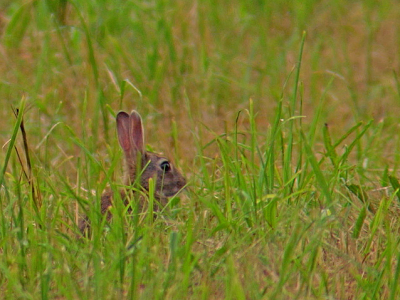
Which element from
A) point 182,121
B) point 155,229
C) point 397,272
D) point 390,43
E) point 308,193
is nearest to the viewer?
point 397,272

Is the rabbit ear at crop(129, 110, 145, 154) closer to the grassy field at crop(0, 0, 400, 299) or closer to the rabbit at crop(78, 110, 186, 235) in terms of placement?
the rabbit at crop(78, 110, 186, 235)

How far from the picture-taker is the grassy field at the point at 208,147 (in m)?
3.05

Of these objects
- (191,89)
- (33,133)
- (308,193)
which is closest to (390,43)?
(191,89)

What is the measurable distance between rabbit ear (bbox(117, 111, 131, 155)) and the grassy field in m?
0.08

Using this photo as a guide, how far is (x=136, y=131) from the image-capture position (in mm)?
5215

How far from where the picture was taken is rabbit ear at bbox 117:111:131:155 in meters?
5.12

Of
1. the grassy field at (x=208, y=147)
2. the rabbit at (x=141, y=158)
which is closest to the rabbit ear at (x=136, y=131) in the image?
the rabbit at (x=141, y=158)

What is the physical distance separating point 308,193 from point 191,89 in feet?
8.67

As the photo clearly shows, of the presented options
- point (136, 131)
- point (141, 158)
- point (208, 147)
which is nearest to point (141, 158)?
point (141, 158)

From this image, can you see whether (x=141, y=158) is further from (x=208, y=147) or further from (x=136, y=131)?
(x=208, y=147)

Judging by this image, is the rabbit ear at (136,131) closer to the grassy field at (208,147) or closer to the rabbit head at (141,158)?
the rabbit head at (141,158)

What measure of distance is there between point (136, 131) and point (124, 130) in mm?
78

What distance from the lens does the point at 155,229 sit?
11.5ft

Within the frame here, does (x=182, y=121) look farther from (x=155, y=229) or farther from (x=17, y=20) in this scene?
(x=155, y=229)
